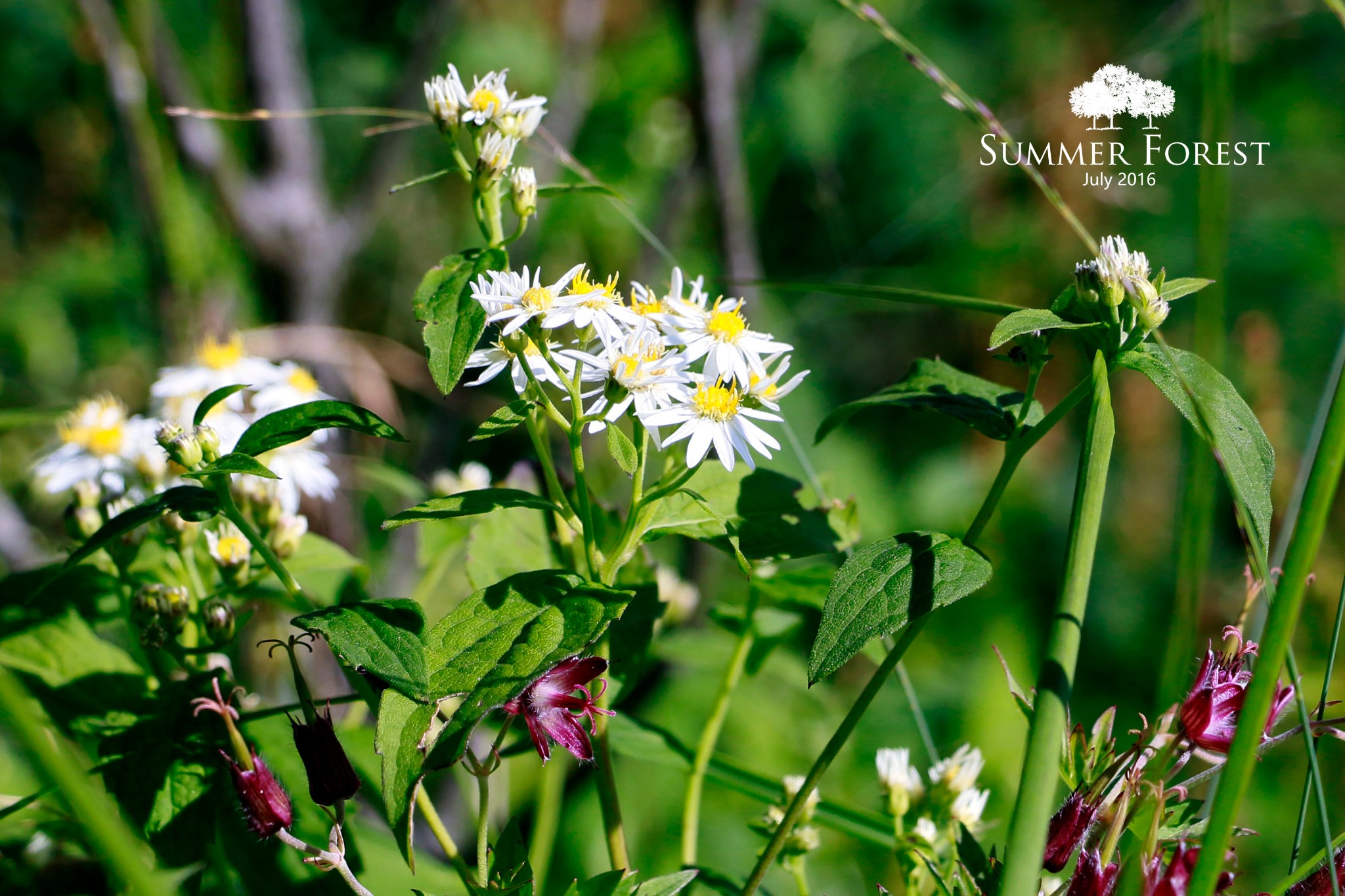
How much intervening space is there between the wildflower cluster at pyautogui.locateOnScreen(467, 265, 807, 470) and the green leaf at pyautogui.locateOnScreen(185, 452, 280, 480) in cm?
11

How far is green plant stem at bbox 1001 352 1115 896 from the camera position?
310 mm

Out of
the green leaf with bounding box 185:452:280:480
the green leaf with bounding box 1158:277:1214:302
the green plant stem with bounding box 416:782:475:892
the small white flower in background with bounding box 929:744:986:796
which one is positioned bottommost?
the small white flower in background with bounding box 929:744:986:796

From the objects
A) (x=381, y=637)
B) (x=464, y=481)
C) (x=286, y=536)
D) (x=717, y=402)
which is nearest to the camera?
(x=381, y=637)

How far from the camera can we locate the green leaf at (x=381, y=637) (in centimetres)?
33

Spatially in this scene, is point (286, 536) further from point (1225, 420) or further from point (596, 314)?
point (1225, 420)

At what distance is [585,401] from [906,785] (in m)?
0.31

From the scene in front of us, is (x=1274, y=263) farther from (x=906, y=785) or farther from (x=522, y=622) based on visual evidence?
(x=522, y=622)

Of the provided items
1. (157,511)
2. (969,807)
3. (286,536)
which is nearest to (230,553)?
(286,536)

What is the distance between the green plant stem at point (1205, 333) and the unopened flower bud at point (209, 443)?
0.41 m

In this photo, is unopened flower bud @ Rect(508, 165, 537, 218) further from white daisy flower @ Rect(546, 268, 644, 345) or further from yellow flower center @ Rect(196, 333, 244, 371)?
yellow flower center @ Rect(196, 333, 244, 371)

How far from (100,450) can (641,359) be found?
0.48 meters

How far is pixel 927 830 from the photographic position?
1.74 ft

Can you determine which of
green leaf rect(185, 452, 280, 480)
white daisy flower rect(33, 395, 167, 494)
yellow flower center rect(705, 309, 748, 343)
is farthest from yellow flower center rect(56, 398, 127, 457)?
yellow flower center rect(705, 309, 748, 343)

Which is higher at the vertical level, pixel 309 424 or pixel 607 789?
pixel 309 424
